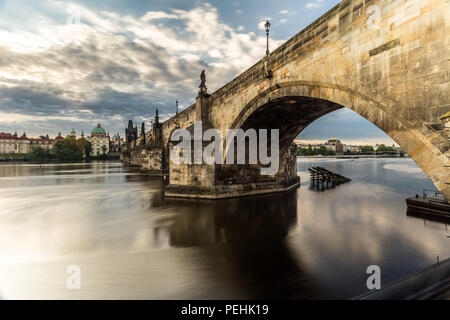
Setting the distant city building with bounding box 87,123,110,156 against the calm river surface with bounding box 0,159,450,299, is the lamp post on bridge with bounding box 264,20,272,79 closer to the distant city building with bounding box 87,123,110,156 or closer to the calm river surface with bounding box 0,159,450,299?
the calm river surface with bounding box 0,159,450,299

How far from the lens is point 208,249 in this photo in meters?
6.69

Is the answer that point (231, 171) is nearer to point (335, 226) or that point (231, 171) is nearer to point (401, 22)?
point (335, 226)

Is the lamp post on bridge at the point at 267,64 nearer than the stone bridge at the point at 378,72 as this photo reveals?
No

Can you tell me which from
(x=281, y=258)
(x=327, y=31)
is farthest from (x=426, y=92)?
(x=281, y=258)

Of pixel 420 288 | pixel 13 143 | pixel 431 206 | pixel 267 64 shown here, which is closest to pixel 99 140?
pixel 13 143

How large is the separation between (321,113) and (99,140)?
450ft

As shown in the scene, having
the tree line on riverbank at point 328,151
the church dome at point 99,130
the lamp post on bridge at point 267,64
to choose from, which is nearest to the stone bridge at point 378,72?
the lamp post on bridge at point 267,64

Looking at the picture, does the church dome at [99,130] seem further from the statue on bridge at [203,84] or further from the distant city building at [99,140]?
the statue on bridge at [203,84]

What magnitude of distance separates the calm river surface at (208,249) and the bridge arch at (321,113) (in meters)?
2.85

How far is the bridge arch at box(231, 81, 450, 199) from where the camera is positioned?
4207 mm

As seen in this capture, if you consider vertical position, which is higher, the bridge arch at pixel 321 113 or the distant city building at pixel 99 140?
the distant city building at pixel 99 140

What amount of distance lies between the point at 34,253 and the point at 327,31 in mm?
11366

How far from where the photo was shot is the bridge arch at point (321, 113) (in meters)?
4.21

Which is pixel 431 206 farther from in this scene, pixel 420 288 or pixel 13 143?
pixel 13 143
